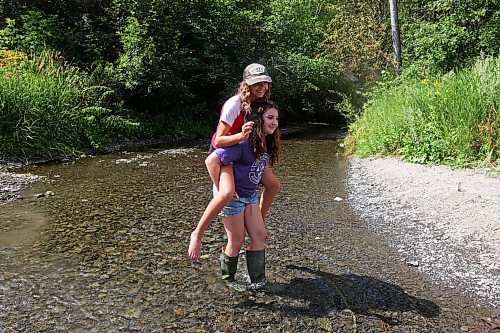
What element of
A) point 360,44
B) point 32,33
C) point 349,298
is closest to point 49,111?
point 32,33

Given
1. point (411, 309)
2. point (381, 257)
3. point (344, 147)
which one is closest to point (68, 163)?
point (344, 147)

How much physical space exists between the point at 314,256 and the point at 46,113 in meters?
8.88

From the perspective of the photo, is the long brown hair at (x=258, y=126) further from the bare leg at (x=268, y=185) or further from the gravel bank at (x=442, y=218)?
the gravel bank at (x=442, y=218)

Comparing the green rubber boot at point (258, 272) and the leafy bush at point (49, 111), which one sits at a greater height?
the leafy bush at point (49, 111)

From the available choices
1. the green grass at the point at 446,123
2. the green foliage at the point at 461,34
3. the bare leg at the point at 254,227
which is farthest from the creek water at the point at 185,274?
the green foliage at the point at 461,34

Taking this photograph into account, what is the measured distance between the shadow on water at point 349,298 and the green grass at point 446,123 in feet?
13.9

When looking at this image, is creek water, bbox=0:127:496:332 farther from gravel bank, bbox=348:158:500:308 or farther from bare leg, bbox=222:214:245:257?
bare leg, bbox=222:214:245:257

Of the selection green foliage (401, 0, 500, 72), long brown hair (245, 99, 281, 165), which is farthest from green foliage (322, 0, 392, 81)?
long brown hair (245, 99, 281, 165)

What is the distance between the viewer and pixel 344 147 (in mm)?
12586

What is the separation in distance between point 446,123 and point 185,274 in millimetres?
5898

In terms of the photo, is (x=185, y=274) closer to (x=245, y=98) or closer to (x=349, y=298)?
(x=349, y=298)

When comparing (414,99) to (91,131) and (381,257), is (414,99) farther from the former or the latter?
(91,131)

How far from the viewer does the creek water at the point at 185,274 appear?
128 inches

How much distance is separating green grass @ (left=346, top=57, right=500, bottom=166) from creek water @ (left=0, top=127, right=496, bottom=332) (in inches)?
82.1
